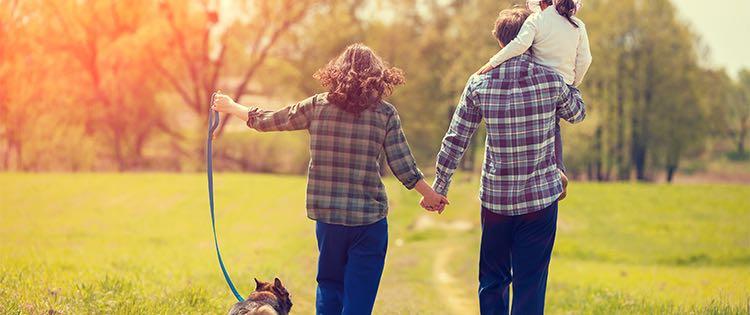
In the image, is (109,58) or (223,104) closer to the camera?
(223,104)

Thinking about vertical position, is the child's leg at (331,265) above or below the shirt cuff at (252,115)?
below

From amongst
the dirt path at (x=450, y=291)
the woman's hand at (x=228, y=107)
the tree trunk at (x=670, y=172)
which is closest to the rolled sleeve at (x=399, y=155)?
the woman's hand at (x=228, y=107)

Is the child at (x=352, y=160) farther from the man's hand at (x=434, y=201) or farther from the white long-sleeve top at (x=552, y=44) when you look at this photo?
the white long-sleeve top at (x=552, y=44)

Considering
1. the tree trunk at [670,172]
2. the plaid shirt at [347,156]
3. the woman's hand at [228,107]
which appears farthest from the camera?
the tree trunk at [670,172]

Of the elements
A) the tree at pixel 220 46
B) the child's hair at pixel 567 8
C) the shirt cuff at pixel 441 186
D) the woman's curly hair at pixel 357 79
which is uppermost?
the tree at pixel 220 46

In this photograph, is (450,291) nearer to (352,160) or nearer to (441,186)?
(441,186)

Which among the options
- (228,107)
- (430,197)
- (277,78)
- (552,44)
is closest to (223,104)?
(228,107)

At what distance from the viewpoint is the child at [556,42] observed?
568 cm

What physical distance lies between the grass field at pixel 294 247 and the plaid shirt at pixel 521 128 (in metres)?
3.33

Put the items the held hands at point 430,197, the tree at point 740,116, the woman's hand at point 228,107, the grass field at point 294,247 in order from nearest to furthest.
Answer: the held hands at point 430,197, the woman's hand at point 228,107, the grass field at point 294,247, the tree at point 740,116

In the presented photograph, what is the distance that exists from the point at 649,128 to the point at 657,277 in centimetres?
2924

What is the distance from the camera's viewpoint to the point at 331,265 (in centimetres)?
574

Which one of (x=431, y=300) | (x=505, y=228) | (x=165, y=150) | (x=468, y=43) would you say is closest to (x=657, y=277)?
(x=431, y=300)

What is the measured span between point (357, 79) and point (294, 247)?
1445cm
